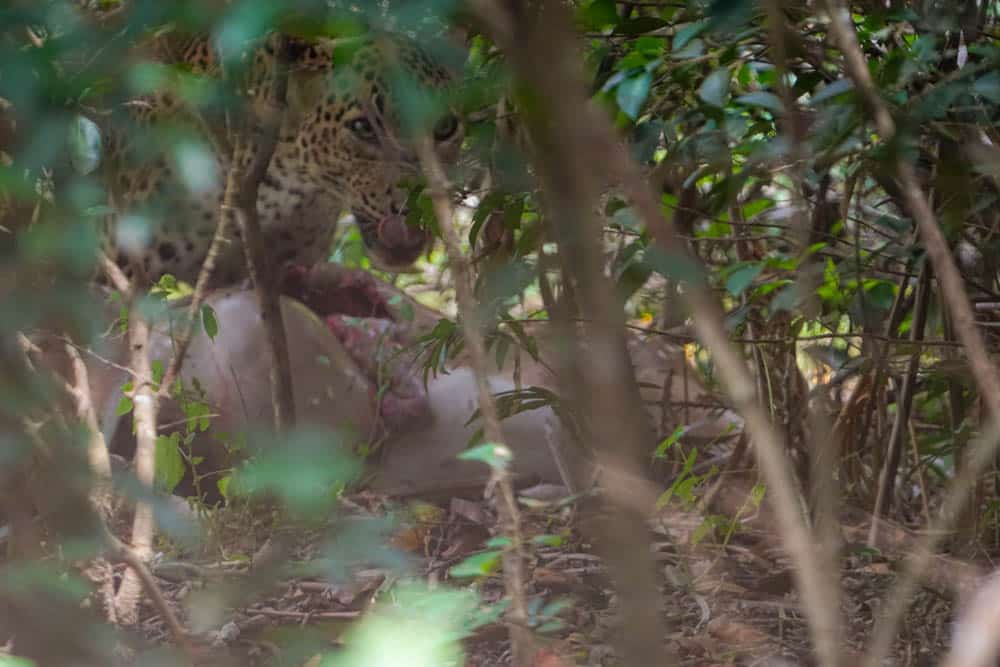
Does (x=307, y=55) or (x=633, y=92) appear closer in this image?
(x=633, y=92)

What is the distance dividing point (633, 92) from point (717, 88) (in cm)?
13

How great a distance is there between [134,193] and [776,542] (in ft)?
5.34

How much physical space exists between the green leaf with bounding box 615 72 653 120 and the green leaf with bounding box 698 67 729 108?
92 millimetres

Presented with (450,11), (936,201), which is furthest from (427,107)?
(936,201)

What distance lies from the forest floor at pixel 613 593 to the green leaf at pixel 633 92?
1.68 feet

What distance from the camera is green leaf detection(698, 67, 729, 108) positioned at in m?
1.39

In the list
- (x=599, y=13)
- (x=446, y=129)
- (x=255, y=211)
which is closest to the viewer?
(x=599, y=13)

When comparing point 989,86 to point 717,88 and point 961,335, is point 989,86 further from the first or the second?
point 961,335

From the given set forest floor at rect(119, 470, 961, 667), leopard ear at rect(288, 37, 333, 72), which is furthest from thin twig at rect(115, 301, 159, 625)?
leopard ear at rect(288, 37, 333, 72)

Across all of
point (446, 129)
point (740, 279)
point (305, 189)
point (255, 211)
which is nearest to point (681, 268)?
point (740, 279)

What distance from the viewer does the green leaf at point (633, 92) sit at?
131 cm

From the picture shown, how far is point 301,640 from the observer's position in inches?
33.2

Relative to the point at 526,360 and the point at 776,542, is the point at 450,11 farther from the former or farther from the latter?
the point at 526,360

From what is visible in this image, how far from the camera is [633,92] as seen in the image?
1325 mm
